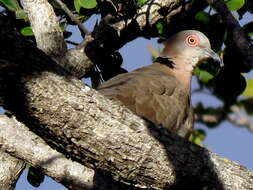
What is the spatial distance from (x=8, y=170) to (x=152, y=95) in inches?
60.0

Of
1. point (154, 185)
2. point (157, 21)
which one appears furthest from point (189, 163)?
point (157, 21)

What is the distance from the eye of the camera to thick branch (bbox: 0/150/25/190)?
4488 millimetres

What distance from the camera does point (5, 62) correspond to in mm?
2922

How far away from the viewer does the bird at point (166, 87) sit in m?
5.14

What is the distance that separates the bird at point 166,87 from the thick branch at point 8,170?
0.82 m

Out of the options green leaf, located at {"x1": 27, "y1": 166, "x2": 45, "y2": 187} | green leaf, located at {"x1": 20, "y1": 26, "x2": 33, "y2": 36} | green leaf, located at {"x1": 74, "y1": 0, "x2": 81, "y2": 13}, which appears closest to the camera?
green leaf, located at {"x1": 74, "y1": 0, "x2": 81, "y2": 13}

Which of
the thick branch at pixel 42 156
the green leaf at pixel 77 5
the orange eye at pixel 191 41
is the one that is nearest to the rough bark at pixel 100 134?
the thick branch at pixel 42 156

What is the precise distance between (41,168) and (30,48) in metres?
1.43

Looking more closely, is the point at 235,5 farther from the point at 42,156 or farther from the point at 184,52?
the point at 184,52

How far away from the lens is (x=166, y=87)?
A: 231 inches

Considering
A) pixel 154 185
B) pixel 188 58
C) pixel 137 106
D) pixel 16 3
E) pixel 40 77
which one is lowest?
pixel 188 58

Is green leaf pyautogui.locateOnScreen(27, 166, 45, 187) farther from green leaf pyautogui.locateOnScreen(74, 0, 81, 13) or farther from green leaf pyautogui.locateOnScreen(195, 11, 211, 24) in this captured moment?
green leaf pyautogui.locateOnScreen(195, 11, 211, 24)

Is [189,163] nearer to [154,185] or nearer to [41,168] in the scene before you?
[154,185]

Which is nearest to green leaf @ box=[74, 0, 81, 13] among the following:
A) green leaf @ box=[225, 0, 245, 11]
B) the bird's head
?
green leaf @ box=[225, 0, 245, 11]
